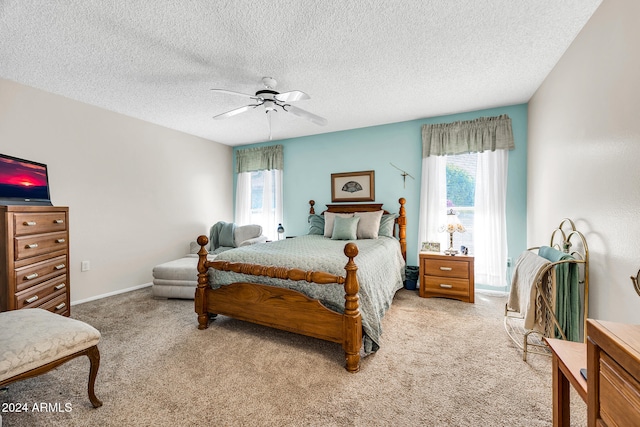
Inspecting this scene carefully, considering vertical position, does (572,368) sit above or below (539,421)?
above

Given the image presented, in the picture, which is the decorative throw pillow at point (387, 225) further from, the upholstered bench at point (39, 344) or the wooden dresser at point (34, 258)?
the wooden dresser at point (34, 258)

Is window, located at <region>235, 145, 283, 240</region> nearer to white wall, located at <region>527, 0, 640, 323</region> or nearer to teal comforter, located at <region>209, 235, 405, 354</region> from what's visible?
teal comforter, located at <region>209, 235, 405, 354</region>

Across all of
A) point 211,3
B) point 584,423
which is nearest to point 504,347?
point 584,423

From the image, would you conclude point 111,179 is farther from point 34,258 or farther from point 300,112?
point 300,112

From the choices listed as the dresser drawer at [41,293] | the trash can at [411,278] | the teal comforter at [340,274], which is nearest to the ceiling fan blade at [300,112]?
the teal comforter at [340,274]

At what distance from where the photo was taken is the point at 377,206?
4.11 metres

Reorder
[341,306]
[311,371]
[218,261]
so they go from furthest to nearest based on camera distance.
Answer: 1. [218,261]
2. [341,306]
3. [311,371]

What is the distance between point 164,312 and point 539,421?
3310 mm

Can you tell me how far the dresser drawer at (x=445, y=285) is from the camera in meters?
3.18

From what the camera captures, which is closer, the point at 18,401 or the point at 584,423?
the point at 584,423

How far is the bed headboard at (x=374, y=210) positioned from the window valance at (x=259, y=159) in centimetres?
109

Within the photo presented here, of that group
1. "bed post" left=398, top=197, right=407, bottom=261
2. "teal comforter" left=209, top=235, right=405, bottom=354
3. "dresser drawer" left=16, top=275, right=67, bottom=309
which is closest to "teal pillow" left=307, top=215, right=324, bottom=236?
"bed post" left=398, top=197, right=407, bottom=261

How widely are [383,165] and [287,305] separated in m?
2.85

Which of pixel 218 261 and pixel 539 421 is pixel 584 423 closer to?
pixel 539 421
